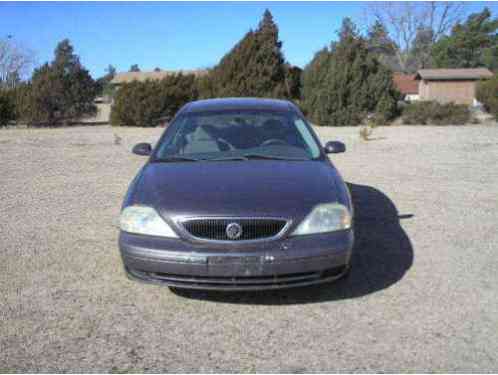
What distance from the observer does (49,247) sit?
5223 mm

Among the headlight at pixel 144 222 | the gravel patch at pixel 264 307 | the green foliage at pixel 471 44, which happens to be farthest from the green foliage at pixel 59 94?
the green foliage at pixel 471 44

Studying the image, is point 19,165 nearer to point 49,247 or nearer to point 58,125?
point 49,247

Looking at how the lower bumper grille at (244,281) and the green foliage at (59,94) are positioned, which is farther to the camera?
the green foliage at (59,94)

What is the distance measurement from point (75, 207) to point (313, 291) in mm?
4169

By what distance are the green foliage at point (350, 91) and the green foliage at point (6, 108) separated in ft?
45.9

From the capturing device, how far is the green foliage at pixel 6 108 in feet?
77.5

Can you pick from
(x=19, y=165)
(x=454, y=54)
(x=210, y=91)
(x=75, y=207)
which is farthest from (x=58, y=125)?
(x=454, y=54)

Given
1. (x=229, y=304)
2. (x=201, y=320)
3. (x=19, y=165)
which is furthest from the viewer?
(x=19, y=165)

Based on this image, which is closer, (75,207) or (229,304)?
(229,304)

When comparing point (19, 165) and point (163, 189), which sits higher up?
point (163, 189)

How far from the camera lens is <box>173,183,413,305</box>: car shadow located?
12.7 feet

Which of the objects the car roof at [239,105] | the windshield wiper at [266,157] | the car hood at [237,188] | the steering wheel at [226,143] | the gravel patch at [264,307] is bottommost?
the gravel patch at [264,307]

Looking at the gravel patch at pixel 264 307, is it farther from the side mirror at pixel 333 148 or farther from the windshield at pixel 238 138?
the windshield at pixel 238 138

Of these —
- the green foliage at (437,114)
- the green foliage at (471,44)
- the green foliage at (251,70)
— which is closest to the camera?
the green foliage at (437,114)
